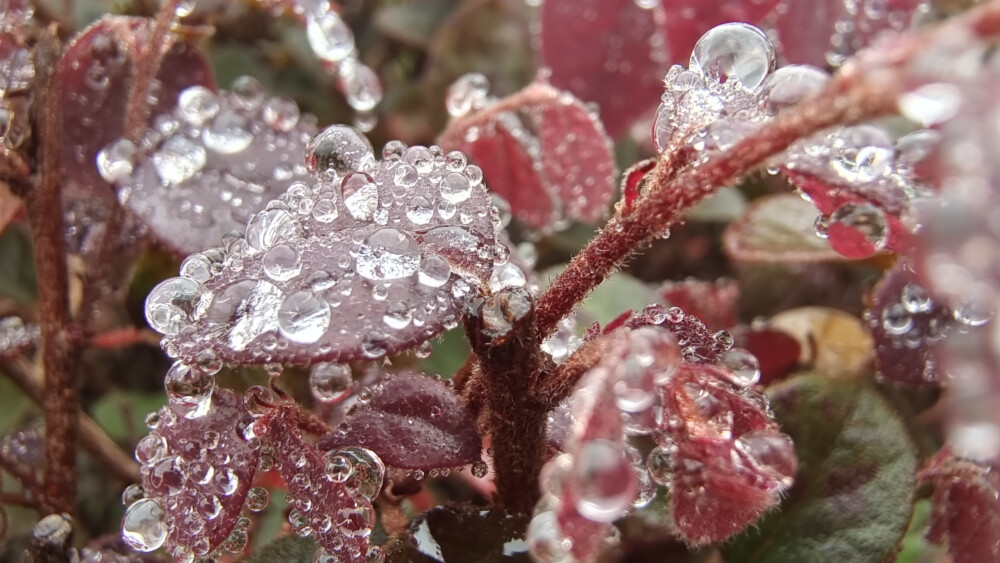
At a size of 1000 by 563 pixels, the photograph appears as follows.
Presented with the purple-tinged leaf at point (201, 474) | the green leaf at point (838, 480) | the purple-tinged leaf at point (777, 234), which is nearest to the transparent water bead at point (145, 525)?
the purple-tinged leaf at point (201, 474)

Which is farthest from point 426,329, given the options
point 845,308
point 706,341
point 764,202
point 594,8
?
point 845,308

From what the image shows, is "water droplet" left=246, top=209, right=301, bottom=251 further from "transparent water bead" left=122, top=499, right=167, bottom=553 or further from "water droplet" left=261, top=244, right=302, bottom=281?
"transparent water bead" left=122, top=499, right=167, bottom=553

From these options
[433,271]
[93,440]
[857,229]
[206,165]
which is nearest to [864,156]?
[857,229]

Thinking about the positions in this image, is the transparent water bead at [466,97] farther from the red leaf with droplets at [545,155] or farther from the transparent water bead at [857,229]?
the transparent water bead at [857,229]

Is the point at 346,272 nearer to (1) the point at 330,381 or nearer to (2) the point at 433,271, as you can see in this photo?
(2) the point at 433,271

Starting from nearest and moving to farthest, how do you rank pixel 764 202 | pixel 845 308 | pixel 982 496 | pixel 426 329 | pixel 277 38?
1. pixel 426 329
2. pixel 982 496
3. pixel 764 202
4. pixel 845 308
5. pixel 277 38

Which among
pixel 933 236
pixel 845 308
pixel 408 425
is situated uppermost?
pixel 933 236

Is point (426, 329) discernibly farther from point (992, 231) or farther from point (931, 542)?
point (931, 542)
